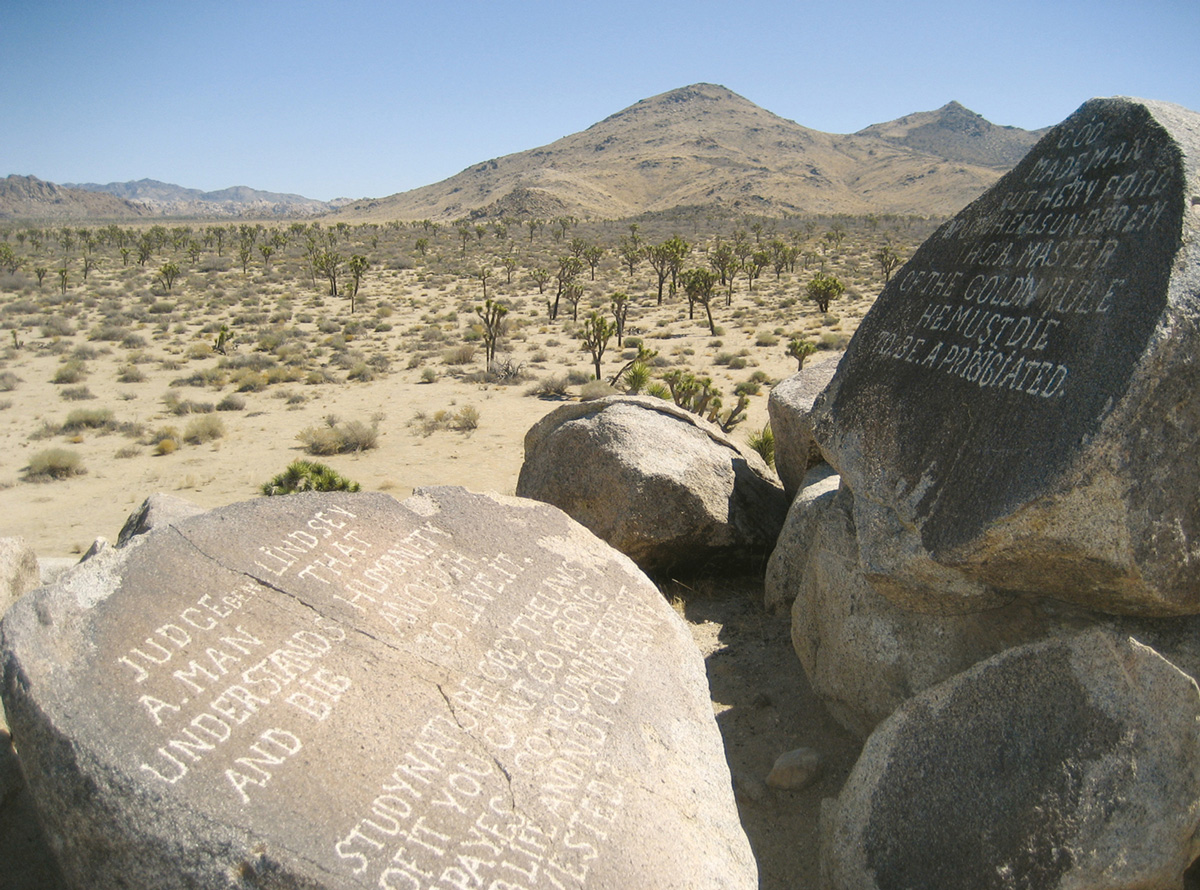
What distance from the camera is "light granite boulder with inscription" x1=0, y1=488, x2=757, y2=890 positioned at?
2.59 meters

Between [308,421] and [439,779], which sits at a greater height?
[439,779]

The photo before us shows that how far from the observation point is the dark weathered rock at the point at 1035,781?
291cm

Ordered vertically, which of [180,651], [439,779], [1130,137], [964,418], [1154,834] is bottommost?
[1154,834]

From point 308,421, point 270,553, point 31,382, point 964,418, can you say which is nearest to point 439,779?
point 270,553

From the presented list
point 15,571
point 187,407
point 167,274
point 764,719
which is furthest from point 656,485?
point 167,274

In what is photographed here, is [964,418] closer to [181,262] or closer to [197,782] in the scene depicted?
[197,782]

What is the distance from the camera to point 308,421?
15.4m

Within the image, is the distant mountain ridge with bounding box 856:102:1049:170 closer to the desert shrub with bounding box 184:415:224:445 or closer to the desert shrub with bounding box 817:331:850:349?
the desert shrub with bounding box 817:331:850:349

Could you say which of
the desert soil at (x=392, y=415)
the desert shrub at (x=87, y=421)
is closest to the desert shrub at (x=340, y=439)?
the desert soil at (x=392, y=415)

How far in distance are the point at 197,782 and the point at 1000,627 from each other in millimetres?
3758

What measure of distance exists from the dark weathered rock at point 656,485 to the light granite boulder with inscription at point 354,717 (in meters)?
1.99

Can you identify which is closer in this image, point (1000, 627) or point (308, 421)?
point (1000, 627)

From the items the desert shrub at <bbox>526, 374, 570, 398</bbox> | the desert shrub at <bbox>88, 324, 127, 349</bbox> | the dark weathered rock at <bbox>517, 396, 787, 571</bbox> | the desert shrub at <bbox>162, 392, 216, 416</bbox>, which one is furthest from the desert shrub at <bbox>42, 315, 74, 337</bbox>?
the dark weathered rock at <bbox>517, 396, 787, 571</bbox>

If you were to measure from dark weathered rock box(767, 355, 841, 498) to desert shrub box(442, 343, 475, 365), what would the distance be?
14631 millimetres
